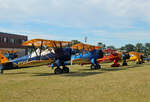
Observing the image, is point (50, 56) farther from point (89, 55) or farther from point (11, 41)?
point (11, 41)

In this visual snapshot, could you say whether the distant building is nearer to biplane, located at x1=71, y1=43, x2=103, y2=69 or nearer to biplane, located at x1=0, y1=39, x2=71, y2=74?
biplane, located at x1=71, y1=43, x2=103, y2=69

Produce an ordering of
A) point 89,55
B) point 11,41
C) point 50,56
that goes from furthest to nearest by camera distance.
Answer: point 11,41, point 89,55, point 50,56

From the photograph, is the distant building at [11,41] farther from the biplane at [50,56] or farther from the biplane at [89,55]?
the biplane at [50,56]

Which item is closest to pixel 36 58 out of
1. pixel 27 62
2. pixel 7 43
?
pixel 27 62

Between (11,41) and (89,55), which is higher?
(11,41)

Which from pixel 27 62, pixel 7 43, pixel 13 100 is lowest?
pixel 13 100

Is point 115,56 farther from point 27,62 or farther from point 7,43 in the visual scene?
point 7,43

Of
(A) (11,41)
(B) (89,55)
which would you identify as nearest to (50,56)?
(B) (89,55)

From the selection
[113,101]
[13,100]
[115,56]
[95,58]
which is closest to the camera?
[113,101]

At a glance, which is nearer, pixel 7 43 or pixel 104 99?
pixel 104 99

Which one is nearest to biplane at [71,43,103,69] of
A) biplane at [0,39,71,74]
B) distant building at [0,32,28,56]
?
biplane at [0,39,71,74]

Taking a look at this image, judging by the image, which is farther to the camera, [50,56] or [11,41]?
[11,41]

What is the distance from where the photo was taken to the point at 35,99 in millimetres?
5461

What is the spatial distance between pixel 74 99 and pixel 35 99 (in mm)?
1390
